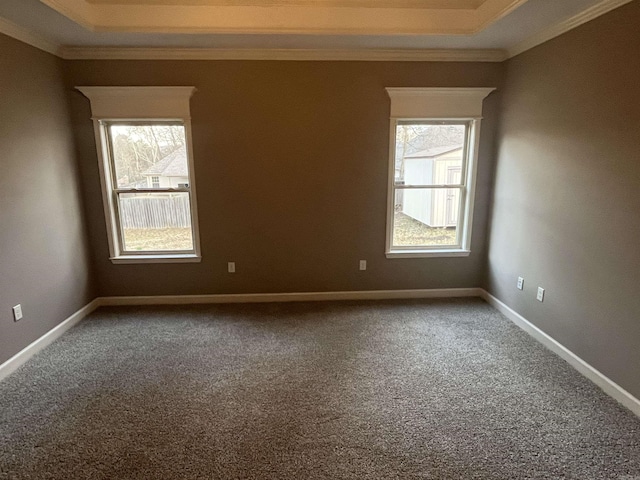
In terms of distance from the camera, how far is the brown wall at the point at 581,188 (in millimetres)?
2213

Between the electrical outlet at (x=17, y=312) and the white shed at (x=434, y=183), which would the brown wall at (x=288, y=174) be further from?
the electrical outlet at (x=17, y=312)

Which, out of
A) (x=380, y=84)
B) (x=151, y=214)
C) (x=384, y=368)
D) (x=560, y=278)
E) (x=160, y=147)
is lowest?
(x=384, y=368)

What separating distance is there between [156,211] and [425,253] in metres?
2.87

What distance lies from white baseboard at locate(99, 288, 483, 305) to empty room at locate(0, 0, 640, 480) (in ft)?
0.08

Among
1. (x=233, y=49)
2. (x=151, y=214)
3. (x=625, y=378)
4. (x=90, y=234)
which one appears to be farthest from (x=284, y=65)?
(x=625, y=378)

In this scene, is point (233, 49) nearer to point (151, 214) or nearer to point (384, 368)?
point (151, 214)

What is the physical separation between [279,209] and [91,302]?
2.16m

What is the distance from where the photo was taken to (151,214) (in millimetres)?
3746

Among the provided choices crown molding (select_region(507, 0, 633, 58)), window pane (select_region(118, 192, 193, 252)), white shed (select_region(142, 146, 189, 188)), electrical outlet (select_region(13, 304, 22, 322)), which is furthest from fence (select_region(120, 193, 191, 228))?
crown molding (select_region(507, 0, 633, 58))

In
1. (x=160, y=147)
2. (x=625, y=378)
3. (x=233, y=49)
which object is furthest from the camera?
(x=160, y=147)

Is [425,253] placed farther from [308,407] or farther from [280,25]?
[280,25]

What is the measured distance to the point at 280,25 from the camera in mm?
2932

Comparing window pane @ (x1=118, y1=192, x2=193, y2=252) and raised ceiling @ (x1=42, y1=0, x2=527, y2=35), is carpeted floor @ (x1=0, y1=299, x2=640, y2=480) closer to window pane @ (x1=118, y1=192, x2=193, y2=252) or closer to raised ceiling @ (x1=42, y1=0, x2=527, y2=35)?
window pane @ (x1=118, y1=192, x2=193, y2=252)

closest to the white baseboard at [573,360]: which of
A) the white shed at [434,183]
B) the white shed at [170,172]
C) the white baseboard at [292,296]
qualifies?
the white baseboard at [292,296]
